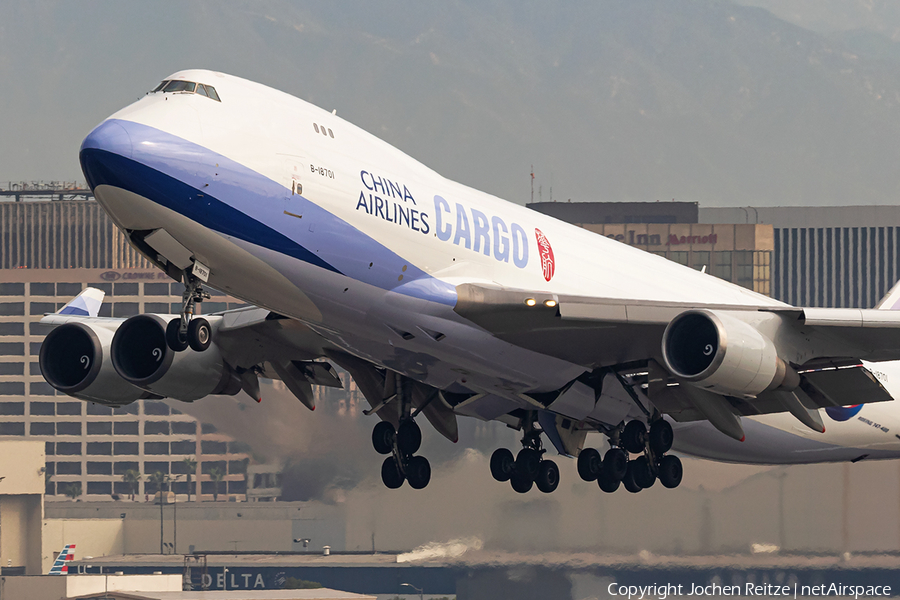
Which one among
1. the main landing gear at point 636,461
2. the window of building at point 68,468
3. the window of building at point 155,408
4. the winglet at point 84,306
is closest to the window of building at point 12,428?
the window of building at point 68,468

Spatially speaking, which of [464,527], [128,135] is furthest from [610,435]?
[464,527]

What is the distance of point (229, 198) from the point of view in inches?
792

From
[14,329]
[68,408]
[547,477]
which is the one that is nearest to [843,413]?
[547,477]

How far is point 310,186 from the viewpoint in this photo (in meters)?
20.9

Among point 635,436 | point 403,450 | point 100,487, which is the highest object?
point 635,436

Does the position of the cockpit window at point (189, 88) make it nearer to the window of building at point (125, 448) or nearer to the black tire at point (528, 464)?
the black tire at point (528, 464)

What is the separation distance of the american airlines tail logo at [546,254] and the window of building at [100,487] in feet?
405

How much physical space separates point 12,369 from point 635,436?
132m

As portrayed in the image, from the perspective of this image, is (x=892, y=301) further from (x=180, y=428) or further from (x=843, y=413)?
(x=180, y=428)

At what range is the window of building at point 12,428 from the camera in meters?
144

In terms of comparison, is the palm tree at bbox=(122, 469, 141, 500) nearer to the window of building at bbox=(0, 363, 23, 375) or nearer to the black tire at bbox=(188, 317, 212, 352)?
the window of building at bbox=(0, 363, 23, 375)

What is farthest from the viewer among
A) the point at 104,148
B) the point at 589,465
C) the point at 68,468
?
the point at 68,468

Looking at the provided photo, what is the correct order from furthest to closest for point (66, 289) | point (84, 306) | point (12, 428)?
point (66, 289)
point (12, 428)
point (84, 306)

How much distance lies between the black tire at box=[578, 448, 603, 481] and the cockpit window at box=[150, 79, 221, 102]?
11806 millimetres
